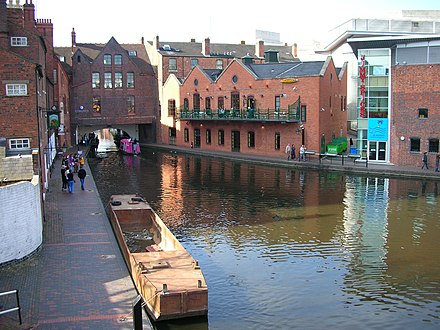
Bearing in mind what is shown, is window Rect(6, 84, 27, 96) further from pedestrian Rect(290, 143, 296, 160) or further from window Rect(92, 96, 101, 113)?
window Rect(92, 96, 101, 113)

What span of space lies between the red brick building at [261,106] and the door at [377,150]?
436cm

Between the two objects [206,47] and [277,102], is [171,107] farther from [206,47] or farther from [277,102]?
[277,102]

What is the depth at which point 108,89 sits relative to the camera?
57.7 meters

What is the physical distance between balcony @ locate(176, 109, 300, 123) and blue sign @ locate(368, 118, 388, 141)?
6.33m

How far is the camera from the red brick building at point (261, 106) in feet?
139

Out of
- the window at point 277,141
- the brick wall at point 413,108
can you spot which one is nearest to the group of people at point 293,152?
the window at point 277,141

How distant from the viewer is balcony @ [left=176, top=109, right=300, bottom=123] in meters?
42.9

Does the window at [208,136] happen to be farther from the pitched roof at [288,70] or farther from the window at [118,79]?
the window at [118,79]

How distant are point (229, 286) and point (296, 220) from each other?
327 inches

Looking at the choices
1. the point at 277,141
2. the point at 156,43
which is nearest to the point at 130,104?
the point at 156,43

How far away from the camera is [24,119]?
904 inches

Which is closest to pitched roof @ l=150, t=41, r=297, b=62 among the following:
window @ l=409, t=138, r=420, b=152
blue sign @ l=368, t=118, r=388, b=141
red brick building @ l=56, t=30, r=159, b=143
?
red brick building @ l=56, t=30, r=159, b=143

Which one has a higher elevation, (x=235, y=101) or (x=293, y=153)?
(x=235, y=101)

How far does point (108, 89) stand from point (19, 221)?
43.3 meters
